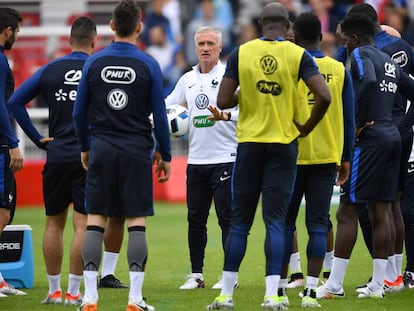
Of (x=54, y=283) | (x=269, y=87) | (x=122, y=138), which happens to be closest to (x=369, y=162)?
(x=269, y=87)

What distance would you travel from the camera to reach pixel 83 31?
10234mm

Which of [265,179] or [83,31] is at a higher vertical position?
[83,31]

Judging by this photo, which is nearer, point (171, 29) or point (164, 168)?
point (164, 168)

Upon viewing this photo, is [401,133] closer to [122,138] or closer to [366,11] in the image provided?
[366,11]

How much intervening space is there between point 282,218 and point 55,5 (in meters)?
20.6

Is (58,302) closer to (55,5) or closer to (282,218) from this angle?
(282,218)

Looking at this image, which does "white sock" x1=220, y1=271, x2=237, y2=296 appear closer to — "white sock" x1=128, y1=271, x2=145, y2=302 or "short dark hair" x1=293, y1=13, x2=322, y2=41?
"white sock" x1=128, y1=271, x2=145, y2=302

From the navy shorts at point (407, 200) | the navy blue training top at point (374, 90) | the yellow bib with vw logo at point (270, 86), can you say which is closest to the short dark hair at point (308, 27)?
the yellow bib with vw logo at point (270, 86)

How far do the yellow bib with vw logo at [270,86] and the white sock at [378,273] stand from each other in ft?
5.88

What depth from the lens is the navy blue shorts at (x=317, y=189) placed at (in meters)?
9.78

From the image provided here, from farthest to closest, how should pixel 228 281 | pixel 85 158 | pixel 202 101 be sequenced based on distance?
pixel 202 101 → pixel 85 158 → pixel 228 281

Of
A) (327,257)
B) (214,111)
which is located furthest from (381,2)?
(214,111)

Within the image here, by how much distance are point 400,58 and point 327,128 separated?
6.11 ft

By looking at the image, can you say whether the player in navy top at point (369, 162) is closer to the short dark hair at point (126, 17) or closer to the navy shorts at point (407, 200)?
the navy shorts at point (407, 200)
